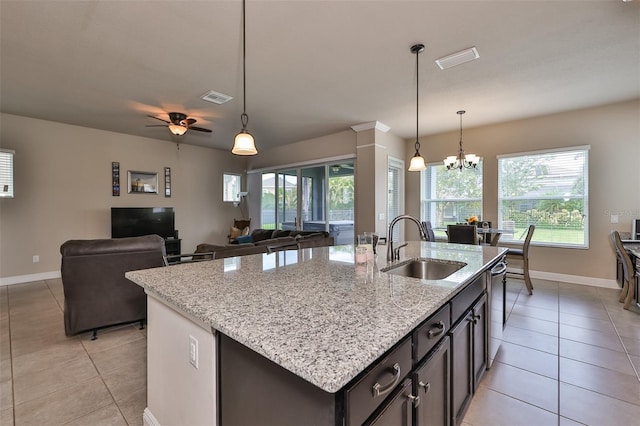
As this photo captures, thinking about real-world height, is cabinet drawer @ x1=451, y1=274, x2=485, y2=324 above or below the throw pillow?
above

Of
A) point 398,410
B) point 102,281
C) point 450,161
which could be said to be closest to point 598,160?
point 450,161

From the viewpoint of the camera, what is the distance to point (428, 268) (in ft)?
7.09

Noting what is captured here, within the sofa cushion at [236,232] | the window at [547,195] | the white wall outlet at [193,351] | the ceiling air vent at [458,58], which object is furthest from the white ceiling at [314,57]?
the sofa cushion at [236,232]

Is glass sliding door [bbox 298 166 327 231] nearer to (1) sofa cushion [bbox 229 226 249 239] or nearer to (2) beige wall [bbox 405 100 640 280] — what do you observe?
(1) sofa cushion [bbox 229 226 249 239]

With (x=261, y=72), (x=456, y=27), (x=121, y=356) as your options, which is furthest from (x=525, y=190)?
(x=121, y=356)

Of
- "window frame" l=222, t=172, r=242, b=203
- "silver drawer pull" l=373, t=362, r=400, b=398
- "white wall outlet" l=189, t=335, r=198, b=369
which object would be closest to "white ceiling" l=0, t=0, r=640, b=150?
"white wall outlet" l=189, t=335, r=198, b=369

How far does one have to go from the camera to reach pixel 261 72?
3.31m

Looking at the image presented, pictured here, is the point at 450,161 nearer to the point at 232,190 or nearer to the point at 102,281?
the point at 102,281

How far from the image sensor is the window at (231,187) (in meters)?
7.56

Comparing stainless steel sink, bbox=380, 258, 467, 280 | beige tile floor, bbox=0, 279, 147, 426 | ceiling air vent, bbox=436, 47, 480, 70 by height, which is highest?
ceiling air vent, bbox=436, 47, 480, 70

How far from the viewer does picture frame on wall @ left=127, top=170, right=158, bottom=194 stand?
235 inches

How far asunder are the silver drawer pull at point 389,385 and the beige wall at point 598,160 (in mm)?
4807

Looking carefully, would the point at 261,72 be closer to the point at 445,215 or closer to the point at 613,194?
the point at 445,215

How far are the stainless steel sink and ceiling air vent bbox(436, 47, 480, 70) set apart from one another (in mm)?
2135
